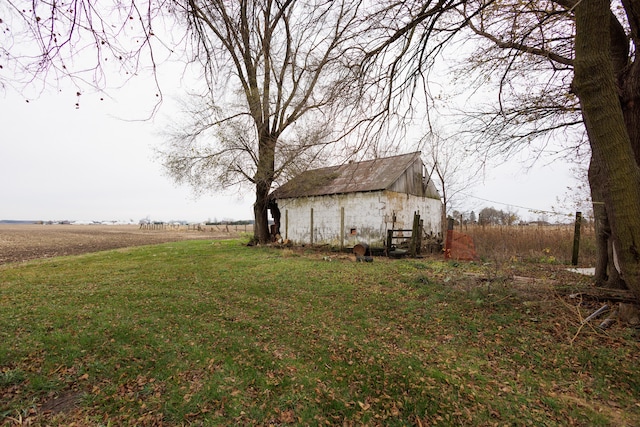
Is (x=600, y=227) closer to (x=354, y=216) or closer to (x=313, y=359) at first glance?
(x=313, y=359)

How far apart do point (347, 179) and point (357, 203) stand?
2.12 metres

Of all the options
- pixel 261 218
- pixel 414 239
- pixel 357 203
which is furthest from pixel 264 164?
pixel 414 239

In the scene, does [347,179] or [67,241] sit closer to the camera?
[347,179]

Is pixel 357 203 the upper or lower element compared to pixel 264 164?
lower

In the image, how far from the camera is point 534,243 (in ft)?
45.2

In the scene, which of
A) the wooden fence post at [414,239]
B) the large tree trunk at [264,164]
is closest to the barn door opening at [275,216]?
the large tree trunk at [264,164]

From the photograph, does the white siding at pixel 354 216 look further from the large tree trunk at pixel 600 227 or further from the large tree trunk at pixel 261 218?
the large tree trunk at pixel 600 227

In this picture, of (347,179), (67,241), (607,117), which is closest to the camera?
(607,117)

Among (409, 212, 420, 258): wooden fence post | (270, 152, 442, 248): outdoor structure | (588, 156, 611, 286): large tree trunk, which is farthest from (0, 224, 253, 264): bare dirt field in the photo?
(588, 156, 611, 286): large tree trunk

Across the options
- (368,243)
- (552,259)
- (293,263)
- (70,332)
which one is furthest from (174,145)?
(552,259)

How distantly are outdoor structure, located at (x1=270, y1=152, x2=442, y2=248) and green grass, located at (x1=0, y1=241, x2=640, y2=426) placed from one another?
8.03m

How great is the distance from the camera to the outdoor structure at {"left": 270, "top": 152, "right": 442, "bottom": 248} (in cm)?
1515

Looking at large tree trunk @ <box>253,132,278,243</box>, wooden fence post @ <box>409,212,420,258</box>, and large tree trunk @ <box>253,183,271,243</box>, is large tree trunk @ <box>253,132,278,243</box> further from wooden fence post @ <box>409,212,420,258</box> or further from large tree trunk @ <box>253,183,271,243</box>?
wooden fence post @ <box>409,212,420,258</box>

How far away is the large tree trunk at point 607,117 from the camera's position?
132 inches
